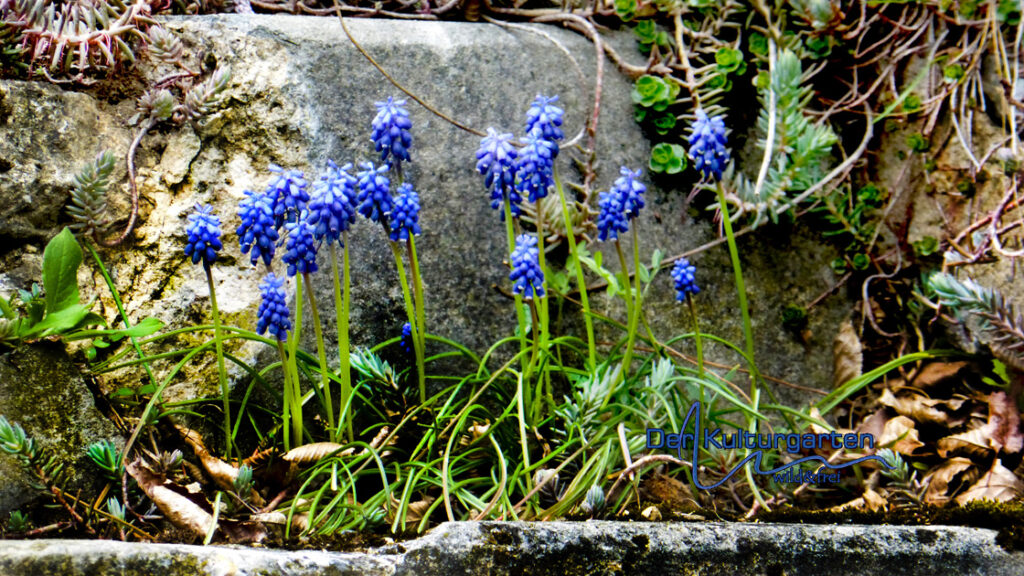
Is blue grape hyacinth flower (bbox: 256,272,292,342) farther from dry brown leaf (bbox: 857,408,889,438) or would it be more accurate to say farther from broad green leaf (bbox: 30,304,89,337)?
dry brown leaf (bbox: 857,408,889,438)

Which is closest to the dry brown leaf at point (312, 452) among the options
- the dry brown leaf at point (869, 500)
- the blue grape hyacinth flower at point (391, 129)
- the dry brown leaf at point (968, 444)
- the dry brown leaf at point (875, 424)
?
the blue grape hyacinth flower at point (391, 129)

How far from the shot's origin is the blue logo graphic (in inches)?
87.0

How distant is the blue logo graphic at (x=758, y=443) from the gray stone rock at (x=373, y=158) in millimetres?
440

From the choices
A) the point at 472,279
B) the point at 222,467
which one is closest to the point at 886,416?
the point at 472,279

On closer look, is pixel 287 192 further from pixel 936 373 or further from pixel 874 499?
pixel 936 373

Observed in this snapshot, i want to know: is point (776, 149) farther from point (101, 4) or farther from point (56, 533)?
point (56, 533)

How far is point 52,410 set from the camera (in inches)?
76.4

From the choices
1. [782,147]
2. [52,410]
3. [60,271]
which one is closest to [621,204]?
[782,147]

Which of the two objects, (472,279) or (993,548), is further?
(472,279)

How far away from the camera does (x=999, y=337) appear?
2.51 metres

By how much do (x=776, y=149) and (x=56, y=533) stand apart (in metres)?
2.55

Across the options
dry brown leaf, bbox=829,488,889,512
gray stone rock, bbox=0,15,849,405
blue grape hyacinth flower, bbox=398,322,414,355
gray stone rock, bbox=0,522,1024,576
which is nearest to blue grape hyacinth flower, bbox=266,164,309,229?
gray stone rock, bbox=0,15,849,405

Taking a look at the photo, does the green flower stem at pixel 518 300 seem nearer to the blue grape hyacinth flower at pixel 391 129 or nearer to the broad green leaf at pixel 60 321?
the blue grape hyacinth flower at pixel 391 129

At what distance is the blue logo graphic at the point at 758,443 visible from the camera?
2211 mm
